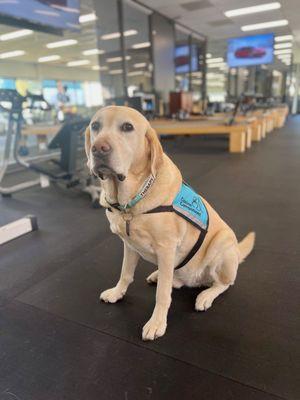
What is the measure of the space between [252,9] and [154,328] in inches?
369

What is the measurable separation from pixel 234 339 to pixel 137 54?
8697 millimetres

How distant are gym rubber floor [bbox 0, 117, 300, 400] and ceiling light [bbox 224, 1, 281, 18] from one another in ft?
25.1

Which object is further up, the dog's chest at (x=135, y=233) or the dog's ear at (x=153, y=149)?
the dog's ear at (x=153, y=149)

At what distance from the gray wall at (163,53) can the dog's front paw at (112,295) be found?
7.98m

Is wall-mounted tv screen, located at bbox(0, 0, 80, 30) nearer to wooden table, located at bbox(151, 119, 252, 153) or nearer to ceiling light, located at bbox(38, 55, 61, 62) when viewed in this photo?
wooden table, located at bbox(151, 119, 252, 153)

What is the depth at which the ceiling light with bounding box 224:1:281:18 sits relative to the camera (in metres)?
7.86

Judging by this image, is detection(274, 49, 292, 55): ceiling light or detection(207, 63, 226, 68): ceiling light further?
detection(207, 63, 226, 68): ceiling light

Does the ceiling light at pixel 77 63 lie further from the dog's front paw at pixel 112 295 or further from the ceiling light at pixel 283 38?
the dog's front paw at pixel 112 295

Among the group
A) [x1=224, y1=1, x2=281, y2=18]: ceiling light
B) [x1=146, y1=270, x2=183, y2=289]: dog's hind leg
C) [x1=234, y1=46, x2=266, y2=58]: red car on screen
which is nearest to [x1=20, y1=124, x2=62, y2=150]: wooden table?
[x1=146, y1=270, x2=183, y2=289]: dog's hind leg

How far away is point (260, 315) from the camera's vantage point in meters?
1.43

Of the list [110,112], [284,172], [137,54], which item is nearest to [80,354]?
[110,112]

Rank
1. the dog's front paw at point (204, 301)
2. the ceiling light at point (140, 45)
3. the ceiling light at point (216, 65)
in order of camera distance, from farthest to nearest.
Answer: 1. the ceiling light at point (216, 65)
2. the ceiling light at point (140, 45)
3. the dog's front paw at point (204, 301)

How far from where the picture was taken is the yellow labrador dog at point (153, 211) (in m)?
1.10

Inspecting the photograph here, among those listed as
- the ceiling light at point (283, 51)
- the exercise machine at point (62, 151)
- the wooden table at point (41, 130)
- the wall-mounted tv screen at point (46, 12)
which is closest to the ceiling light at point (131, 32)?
the wall-mounted tv screen at point (46, 12)
